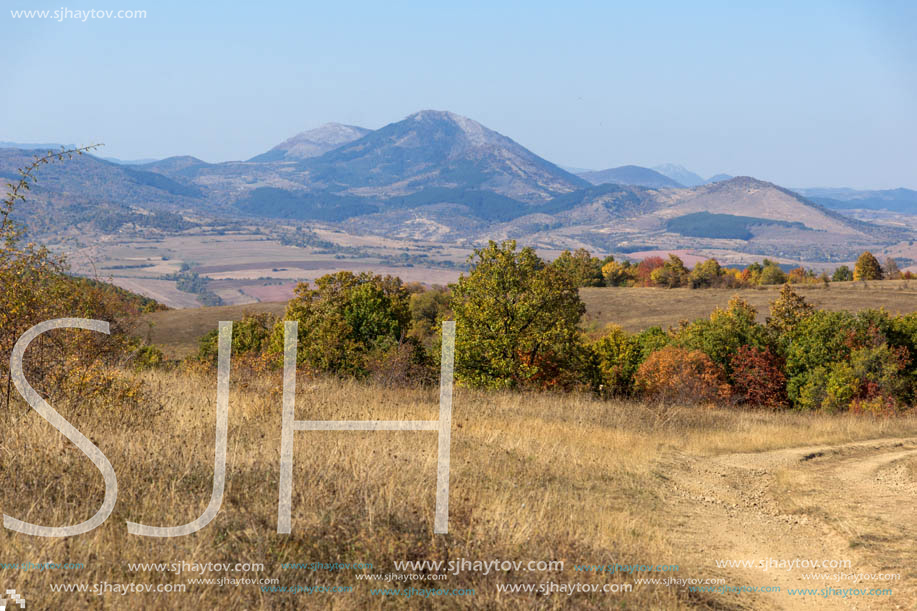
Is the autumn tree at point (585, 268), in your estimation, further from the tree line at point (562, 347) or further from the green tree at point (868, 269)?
the tree line at point (562, 347)

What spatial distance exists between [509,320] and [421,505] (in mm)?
20687

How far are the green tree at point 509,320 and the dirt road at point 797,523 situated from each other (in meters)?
13.3

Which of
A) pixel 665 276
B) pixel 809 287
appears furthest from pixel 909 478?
pixel 665 276

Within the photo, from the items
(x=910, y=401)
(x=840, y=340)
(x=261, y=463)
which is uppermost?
(x=261, y=463)

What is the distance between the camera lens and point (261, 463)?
7.58 m

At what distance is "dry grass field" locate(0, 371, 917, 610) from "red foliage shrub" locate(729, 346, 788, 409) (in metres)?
40.7

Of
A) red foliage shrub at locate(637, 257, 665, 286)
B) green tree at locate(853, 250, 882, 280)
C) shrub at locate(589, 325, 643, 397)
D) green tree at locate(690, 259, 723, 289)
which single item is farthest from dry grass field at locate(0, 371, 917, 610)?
green tree at locate(853, 250, 882, 280)

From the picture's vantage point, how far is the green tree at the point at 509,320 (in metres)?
26.7

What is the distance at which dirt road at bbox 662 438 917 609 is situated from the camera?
274 inches

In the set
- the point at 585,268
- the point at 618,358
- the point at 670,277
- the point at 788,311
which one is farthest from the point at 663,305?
the point at 618,358

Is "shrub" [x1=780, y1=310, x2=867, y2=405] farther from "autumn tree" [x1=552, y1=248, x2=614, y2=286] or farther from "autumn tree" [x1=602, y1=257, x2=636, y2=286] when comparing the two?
"autumn tree" [x1=602, y1=257, x2=636, y2=286]

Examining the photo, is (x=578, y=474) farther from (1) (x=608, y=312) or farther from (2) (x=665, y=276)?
(2) (x=665, y=276)

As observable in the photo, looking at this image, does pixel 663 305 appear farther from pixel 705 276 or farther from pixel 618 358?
pixel 618 358

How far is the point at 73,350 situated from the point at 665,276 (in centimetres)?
13772
